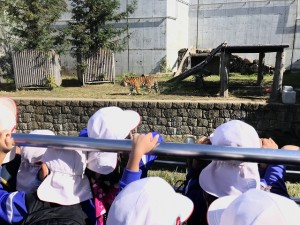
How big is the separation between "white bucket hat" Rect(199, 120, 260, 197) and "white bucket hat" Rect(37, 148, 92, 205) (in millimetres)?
554

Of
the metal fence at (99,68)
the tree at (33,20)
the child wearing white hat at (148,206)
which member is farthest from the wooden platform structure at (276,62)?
the child wearing white hat at (148,206)

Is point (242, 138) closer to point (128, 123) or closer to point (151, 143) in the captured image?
point (151, 143)

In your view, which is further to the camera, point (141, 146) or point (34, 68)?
point (34, 68)

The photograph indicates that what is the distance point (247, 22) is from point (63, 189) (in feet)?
50.1

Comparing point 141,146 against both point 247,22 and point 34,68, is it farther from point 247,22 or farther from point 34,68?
point 247,22

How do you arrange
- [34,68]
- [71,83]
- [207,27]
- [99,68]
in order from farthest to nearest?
[207,27] → [71,83] → [99,68] → [34,68]

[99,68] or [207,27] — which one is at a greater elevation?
[207,27]

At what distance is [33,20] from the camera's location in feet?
36.2

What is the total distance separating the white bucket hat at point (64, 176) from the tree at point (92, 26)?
10.7 metres

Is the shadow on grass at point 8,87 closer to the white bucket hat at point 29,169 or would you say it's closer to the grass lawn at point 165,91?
the grass lawn at point 165,91

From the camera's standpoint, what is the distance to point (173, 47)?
15.2 metres

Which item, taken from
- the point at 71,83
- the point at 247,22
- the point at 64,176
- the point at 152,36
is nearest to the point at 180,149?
the point at 64,176

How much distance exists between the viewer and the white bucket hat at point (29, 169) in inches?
58.9

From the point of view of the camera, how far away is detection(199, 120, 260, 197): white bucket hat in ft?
4.18
